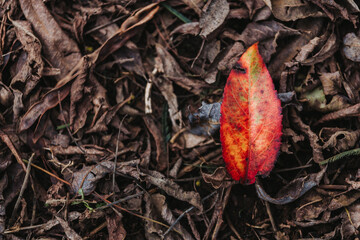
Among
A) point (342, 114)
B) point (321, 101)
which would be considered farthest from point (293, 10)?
point (342, 114)

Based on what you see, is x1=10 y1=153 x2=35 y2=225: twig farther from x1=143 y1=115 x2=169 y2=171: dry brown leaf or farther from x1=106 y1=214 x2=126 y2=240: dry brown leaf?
x1=143 y1=115 x2=169 y2=171: dry brown leaf

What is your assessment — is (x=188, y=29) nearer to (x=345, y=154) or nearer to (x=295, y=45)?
(x=295, y=45)

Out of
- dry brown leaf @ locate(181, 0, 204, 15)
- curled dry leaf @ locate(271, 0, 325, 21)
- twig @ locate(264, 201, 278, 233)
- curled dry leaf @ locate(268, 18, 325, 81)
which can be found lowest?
twig @ locate(264, 201, 278, 233)

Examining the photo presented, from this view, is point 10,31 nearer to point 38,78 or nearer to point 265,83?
point 38,78

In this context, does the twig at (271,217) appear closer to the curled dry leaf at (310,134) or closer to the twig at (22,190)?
the curled dry leaf at (310,134)

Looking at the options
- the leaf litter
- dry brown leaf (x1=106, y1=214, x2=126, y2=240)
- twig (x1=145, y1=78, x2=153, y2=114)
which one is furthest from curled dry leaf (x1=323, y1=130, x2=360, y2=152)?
dry brown leaf (x1=106, y1=214, x2=126, y2=240)

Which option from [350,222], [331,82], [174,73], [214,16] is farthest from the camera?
[174,73]
